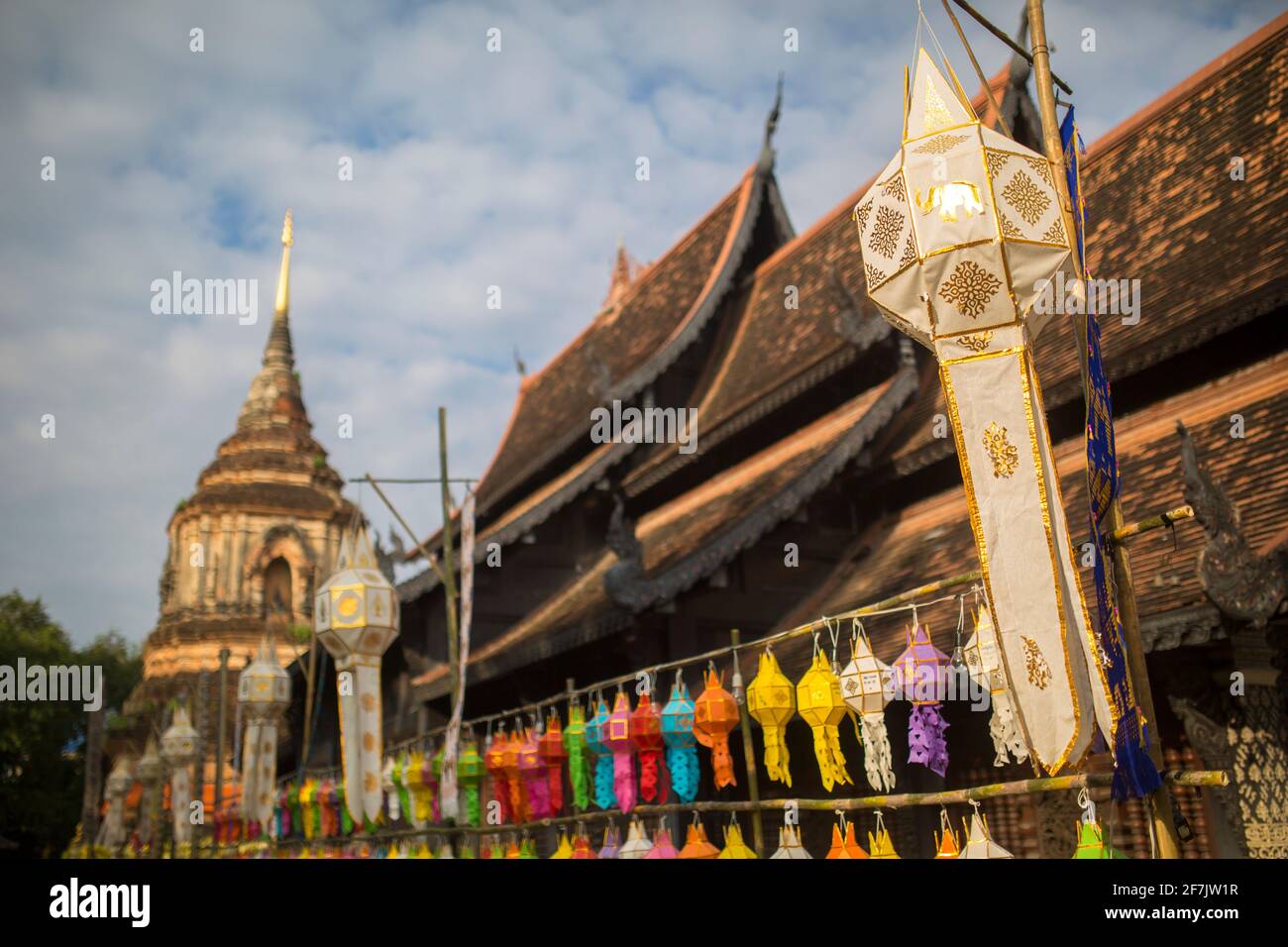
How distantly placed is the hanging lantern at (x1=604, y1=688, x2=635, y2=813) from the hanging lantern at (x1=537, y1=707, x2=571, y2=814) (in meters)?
0.86

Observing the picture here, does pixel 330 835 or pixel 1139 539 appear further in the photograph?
pixel 330 835

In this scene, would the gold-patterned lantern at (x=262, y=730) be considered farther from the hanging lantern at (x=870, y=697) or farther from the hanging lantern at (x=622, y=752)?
the hanging lantern at (x=870, y=697)

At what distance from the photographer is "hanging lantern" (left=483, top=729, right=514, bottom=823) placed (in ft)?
30.4

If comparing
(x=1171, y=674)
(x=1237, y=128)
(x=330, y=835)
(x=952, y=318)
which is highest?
(x=1237, y=128)

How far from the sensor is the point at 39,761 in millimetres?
39344

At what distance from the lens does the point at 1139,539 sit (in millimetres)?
7660

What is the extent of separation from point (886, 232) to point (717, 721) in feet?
11.0

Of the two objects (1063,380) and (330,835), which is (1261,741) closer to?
(1063,380)

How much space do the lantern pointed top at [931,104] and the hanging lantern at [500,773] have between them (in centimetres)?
596

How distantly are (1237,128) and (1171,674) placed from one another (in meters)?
5.41

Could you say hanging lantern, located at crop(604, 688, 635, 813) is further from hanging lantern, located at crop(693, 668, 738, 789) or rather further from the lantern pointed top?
the lantern pointed top

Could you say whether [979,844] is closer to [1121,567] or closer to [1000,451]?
[1121,567]
